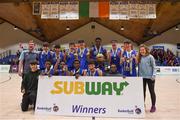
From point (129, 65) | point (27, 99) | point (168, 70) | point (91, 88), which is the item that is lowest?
point (27, 99)

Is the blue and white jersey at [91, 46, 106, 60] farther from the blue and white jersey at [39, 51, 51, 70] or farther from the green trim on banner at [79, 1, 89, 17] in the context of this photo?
the green trim on banner at [79, 1, 89, 17]

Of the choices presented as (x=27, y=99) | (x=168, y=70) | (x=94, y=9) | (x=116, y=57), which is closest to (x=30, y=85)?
(x=27, y=99)

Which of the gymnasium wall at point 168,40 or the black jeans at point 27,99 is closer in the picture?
the black jeans at point 27,99

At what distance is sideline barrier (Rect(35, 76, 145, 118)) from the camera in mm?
6242

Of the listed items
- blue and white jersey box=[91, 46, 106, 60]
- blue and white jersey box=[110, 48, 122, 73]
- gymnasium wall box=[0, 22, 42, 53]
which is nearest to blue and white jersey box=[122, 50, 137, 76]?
blue and white jersey box=[110, 48, 122, 73]

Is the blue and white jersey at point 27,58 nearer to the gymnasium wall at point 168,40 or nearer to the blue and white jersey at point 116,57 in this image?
the blue and white jersey at point 116,57

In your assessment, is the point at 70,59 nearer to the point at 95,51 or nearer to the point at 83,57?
the point at 83,57

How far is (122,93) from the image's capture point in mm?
6281

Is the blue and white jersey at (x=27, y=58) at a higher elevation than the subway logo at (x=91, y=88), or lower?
higher

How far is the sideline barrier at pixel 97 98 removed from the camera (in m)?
6.24

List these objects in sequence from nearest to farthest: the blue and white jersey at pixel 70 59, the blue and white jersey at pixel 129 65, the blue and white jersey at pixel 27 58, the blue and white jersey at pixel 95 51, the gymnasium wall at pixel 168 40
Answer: the blue and white jersey at pixel 27 58
the blue and white jersey at pixel 129 65
the blue and white jersey at pixel 95 51
the blue and white jersey at pixel 70 59
the gymnasium wall at pixel 168 40

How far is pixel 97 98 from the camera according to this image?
6293mm

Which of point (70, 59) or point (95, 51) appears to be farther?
point (70, 59)

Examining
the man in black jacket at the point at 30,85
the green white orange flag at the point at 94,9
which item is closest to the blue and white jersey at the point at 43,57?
the man in black jacket at the point at 30,85
